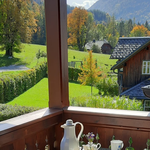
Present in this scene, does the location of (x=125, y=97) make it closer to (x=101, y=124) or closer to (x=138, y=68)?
(x=138, y=68)

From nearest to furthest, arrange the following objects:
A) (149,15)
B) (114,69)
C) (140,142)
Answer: (140,142) → (149,15) → (114,69)

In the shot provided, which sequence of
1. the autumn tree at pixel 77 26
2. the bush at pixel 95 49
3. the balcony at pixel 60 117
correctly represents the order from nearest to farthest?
the balcony at pixel 60 117 → the autumn tree at pixel 77 26 → the bush at pixel 95 49

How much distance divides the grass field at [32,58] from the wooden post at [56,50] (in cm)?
85

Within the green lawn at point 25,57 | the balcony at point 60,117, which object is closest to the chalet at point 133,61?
the green lawn at point 25,57

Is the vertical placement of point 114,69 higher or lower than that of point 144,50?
lower

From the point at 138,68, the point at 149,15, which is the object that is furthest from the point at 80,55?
the point at 149,15

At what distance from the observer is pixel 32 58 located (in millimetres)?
2604

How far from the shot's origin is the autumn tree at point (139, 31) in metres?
2.29

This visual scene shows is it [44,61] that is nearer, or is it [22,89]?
[22,89]

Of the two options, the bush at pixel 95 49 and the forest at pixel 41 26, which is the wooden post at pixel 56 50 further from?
the bush at pixel 95 49

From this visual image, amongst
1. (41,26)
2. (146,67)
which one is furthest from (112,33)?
(41,26)

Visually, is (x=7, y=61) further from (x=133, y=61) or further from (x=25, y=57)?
(x=133, y=61)

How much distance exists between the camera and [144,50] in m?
2.53

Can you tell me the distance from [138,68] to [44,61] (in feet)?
4.27
